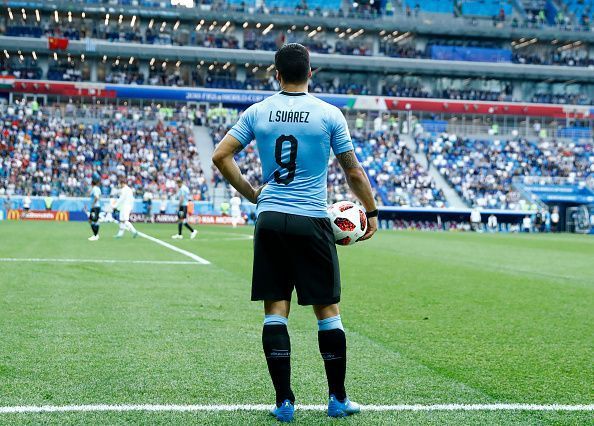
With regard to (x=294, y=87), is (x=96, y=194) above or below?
below

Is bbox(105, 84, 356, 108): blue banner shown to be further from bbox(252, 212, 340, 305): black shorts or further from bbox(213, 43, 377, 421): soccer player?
bbox(252, 212, 340, 305): black shorts

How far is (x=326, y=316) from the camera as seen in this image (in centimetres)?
557

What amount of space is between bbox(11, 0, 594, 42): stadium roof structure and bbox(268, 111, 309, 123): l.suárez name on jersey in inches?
2568

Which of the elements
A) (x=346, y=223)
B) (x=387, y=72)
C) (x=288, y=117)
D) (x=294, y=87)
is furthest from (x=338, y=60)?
(x=288, y=117)

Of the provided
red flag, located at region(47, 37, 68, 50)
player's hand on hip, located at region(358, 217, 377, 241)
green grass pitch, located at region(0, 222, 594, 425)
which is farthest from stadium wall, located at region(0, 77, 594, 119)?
player's hand on hip, located at region(358, 217, 377, 241)

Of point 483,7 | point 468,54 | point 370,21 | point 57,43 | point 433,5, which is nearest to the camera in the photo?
point 57,43

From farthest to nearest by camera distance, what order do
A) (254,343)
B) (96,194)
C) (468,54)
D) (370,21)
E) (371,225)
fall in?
(468,54), (370,21), (96,194), (254,343), (371,225)

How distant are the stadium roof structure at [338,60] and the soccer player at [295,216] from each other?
6452 centimetres

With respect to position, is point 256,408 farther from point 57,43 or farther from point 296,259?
point 57,43

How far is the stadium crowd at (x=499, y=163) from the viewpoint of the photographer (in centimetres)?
5872

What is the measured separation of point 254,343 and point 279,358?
9.40ft

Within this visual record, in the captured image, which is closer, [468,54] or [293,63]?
[293,63]

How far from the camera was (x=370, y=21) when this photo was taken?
238 feet

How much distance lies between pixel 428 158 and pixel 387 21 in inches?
634
